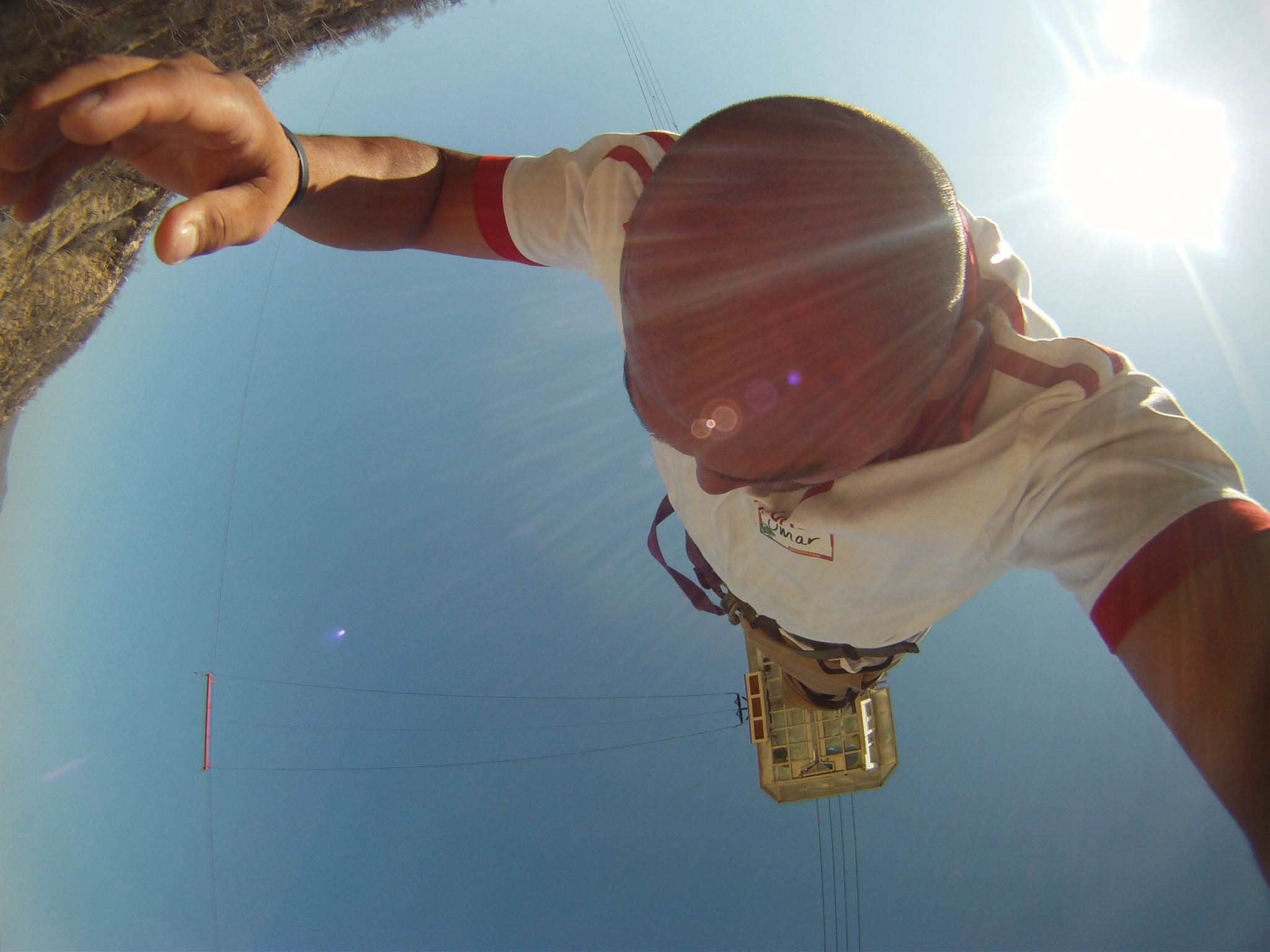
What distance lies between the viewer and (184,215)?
63cm

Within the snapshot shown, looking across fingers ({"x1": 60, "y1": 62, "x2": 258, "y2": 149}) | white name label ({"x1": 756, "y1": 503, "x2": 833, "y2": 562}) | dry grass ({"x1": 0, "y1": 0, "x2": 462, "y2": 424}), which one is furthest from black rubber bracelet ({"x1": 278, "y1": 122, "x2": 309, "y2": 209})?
dry grass ({"x1": 0, "y1": 0, "x2": 462, "y2": 424})

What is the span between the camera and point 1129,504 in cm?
70

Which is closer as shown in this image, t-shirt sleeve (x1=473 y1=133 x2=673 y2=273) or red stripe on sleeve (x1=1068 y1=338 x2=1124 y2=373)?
red stripe on sleeve (x1=1068 y1=338 x2=1124 y2=373)

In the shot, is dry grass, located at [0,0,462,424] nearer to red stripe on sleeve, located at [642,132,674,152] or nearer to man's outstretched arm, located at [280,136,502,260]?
man's outstretched arm, located at [280,136,502,260]

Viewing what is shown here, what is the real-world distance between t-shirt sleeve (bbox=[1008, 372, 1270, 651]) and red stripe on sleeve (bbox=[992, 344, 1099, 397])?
0.9 inches

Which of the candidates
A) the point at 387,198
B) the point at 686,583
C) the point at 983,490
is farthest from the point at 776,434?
the point at 686,583

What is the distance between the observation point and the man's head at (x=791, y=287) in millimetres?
624

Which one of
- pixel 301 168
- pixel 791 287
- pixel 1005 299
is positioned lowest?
pixel 791 287

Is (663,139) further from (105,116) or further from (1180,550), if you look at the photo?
(1180,550)

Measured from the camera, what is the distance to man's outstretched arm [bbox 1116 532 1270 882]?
574 millimetres

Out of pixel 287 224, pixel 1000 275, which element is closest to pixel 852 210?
pixel 1000 275

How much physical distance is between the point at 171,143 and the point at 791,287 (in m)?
0.83

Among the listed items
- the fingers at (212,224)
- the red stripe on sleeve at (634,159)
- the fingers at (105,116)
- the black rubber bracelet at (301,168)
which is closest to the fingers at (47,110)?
the fingers at (105,116)

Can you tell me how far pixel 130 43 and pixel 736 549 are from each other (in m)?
2.41
